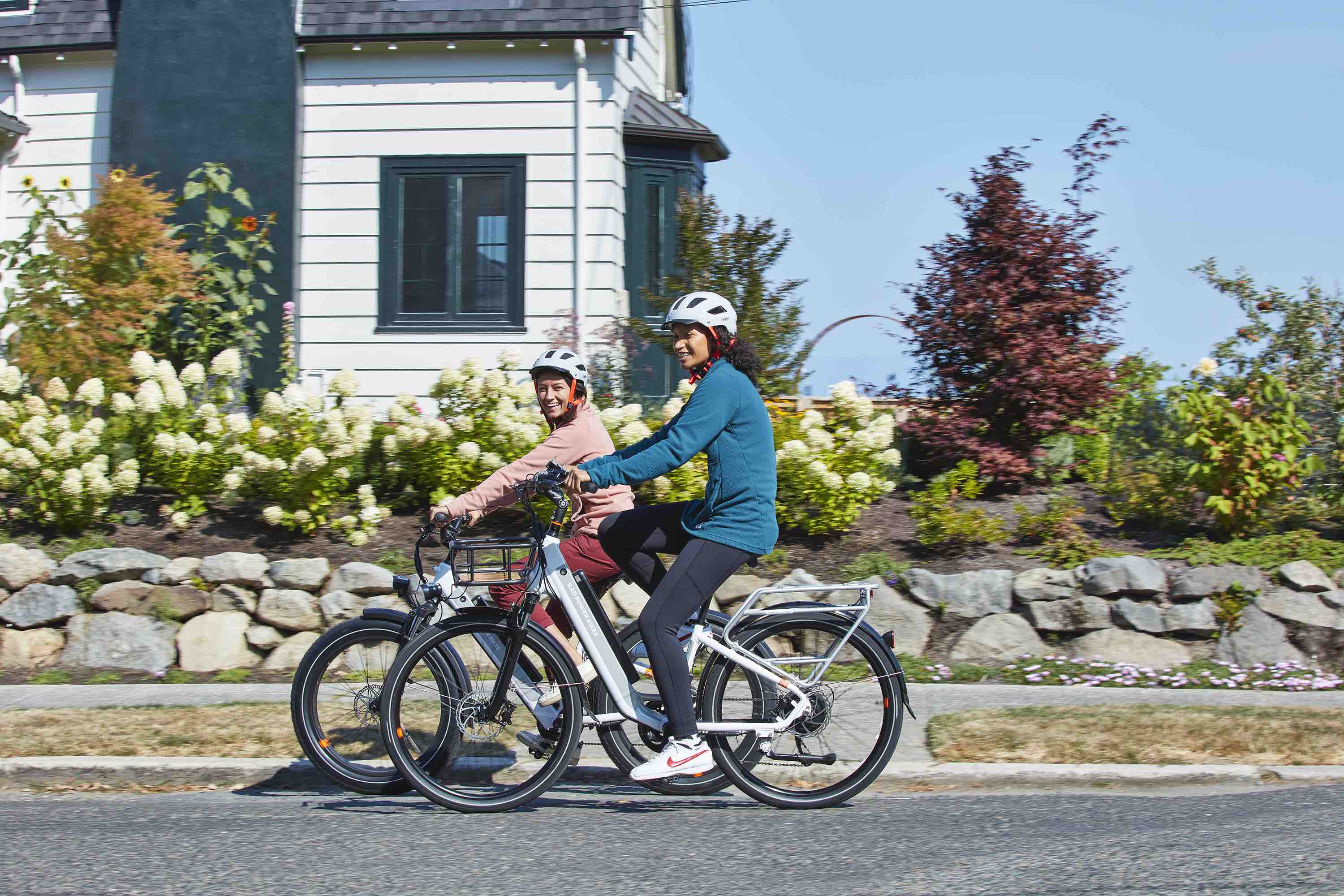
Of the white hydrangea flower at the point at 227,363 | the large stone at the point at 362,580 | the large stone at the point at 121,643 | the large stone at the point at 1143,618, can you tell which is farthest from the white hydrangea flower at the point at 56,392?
the large stone at the point at 1143,618

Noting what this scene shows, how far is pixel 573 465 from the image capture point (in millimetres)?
5883

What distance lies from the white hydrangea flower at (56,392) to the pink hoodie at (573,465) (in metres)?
5.51

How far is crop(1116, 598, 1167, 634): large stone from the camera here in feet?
27.8

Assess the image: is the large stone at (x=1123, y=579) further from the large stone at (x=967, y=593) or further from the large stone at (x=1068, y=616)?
the large stone at (x=967, y=593)

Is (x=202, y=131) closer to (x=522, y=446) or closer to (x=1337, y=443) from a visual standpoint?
(x=522, y=446)

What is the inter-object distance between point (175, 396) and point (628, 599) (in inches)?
157

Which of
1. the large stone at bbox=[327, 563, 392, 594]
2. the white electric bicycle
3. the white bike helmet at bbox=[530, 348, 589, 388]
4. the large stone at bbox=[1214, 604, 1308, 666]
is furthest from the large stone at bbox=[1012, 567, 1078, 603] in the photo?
the large stone at bbox=[327, 563, 392, 594]

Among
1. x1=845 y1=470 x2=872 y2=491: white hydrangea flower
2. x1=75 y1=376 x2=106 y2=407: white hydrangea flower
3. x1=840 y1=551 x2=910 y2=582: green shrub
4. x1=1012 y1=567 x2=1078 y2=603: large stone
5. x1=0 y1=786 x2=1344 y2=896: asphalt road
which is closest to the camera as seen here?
x1=0 y1=786 x2=1344 y2=896: asphalt road

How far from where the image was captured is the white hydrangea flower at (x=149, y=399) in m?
9.74

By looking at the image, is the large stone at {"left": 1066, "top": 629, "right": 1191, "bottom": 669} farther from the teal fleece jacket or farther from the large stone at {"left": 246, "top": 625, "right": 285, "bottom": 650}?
the large stone at {"left": 246, "top": 625, "right": 285, "bottom": 650}

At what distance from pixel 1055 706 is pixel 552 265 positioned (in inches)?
285

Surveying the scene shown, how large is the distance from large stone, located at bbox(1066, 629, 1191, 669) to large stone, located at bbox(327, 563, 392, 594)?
4683 mm

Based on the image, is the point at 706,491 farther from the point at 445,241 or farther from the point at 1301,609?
the point at 445,241

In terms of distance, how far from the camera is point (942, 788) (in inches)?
233
